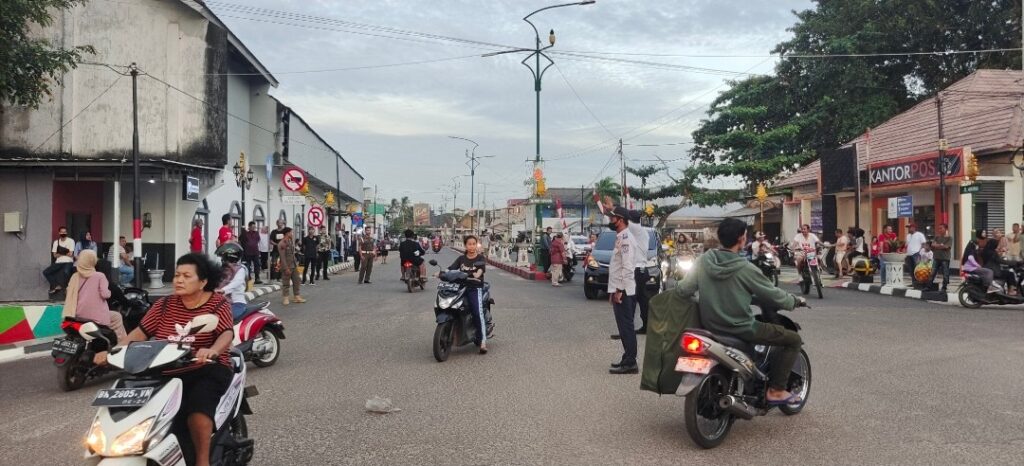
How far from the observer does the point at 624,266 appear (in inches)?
320

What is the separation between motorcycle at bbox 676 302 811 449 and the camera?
17.0 ft

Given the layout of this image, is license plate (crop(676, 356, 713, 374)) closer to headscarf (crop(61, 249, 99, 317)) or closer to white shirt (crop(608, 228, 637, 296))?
white shirt (crop(608, 228, 637, 296))

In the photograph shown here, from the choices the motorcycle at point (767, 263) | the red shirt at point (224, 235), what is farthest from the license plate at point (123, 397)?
the red shirt at point (224, 235)

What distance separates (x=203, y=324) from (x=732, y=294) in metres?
3.49

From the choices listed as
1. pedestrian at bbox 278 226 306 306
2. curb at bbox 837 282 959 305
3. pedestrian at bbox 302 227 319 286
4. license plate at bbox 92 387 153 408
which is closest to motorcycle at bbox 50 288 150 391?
license plate at bbox 92 387 153 408

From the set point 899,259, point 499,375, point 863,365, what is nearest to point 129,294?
point 499,375

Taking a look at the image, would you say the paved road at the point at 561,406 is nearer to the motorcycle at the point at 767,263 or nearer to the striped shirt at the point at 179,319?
the striped shirt at the point at 179,319

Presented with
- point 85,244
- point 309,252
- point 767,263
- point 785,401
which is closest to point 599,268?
point 767,263

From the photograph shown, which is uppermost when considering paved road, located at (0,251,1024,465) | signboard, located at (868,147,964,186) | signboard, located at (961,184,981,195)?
signboard, located at (868,147,964,186)

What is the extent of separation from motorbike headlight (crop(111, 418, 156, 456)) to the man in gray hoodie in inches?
144

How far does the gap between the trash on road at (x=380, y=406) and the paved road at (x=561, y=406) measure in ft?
0.35

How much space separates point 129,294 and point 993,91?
96.1 feet

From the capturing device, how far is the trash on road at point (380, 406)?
6.41m

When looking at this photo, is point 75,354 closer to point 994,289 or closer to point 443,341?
point 443,341
